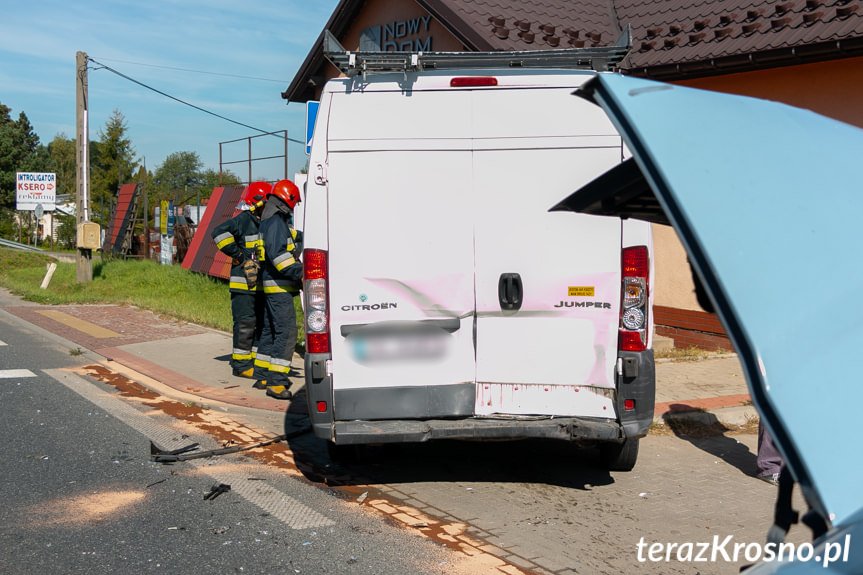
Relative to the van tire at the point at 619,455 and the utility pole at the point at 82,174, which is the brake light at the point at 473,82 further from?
the utility pole at the point at 82,174

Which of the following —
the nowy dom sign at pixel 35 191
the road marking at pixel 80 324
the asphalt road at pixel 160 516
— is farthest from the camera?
the nowy dom sign at pixel 35 191

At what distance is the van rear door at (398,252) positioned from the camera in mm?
5125

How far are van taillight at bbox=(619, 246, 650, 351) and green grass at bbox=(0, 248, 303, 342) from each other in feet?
24.5

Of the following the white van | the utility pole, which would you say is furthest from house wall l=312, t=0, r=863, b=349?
the utility pole

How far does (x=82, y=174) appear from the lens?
21.4m

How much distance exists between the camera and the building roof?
9.12 metres

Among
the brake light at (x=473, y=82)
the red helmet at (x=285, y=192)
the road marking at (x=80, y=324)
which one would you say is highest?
the brake light at (x=473, y=82)

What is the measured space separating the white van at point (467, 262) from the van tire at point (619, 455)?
2.33 feet

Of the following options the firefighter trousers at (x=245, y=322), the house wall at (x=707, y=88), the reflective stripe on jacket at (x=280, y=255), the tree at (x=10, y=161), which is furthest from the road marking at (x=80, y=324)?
the tree at (x=10, y=161)

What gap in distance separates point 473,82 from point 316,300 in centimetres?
171

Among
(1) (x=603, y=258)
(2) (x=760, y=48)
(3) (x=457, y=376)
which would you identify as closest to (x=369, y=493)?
(3) (x=457, y=376)

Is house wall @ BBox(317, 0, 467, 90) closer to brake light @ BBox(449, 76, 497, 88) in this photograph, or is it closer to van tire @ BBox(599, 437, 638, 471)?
brake light @ BBox(449, 76, 497, 88)

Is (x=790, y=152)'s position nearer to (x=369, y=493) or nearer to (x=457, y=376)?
(x=457, y=376)

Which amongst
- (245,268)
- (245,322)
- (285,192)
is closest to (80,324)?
(245,322)
